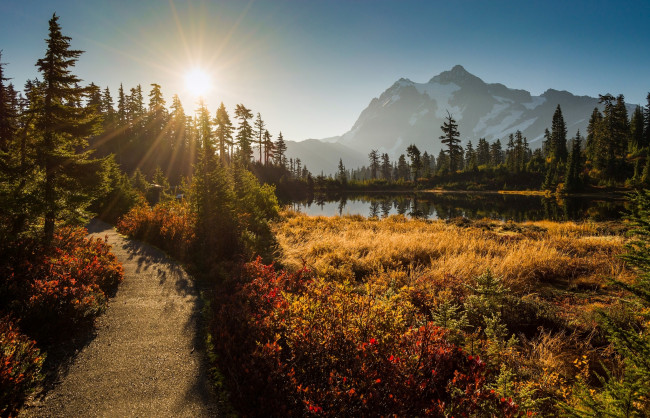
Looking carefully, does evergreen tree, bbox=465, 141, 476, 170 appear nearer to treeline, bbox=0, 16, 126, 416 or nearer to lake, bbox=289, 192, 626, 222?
lake, bbox=289, 192, 626, 222

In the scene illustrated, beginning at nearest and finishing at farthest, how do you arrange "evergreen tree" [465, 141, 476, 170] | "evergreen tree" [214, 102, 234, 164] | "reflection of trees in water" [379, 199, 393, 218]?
"reflection of trees in water" [379, 199, 393, 218] → "evergreen tree" [214, 102, 234, 164] → "evergreen tree" [465, 141, 476, 170]

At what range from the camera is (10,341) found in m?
4.47

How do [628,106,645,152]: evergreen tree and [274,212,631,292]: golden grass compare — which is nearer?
[274,212,631,292]: golden grass

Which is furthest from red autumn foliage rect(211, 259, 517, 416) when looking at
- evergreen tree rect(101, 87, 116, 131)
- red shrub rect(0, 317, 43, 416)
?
evergreen tree rect(101, 87, 116, 131)

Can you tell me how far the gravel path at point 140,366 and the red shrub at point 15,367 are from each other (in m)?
0.30

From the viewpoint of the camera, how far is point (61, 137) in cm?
1002

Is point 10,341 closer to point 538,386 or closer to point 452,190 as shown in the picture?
point 538,386

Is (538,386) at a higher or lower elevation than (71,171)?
lower

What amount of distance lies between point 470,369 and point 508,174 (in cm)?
8543

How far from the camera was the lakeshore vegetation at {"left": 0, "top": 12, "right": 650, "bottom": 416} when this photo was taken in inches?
138

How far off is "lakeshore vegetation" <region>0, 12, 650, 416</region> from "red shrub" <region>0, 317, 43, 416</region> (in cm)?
2

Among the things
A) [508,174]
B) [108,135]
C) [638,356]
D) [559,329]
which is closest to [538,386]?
[638,356]

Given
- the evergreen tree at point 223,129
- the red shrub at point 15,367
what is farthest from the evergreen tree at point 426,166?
the red shrub at point 15,367

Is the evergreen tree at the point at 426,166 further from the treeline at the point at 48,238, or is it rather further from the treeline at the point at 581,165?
the treeline at the point at 48,238
